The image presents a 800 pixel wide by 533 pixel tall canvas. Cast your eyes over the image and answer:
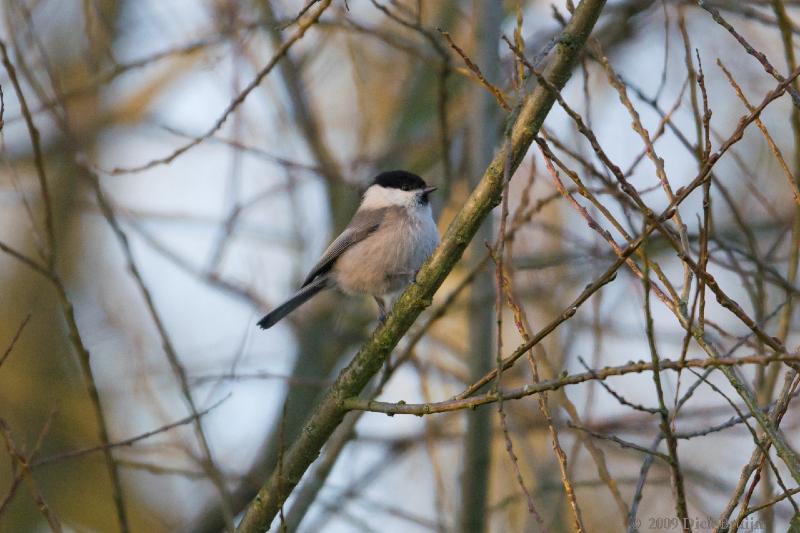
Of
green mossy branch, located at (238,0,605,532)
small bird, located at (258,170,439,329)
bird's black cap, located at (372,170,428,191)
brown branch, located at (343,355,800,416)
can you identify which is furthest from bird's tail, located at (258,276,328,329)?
brown branch, located at (343,355,800,416)

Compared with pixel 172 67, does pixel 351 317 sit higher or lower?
lower

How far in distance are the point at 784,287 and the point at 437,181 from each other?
356 cm

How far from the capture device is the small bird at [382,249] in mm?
4594

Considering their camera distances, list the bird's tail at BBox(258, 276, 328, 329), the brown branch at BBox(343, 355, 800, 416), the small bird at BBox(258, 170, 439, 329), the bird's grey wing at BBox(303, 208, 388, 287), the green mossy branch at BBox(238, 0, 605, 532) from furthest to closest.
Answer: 1. the bird's grey wing at BBox(303, 208, 388, 287)
2. the small bird at BBox(258, 170, 439, 329)
3. the bird's tail at BBox(258, 276, 328, 329)
4. the green mossy branch at BBox(238, 0, 605, 532)
5. the brown branch at BBox(343, 355, 800, 416)

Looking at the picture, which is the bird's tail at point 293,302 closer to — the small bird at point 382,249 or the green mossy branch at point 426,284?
the small bird at point 382,249

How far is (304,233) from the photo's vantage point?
6.15m

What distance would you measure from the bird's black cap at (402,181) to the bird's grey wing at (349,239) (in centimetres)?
18

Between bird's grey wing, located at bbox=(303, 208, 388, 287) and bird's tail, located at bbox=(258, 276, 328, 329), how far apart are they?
5 centimetres

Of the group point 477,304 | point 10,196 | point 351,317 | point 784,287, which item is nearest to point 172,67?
point 10,196

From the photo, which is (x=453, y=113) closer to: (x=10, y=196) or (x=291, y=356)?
(x=291, y=356)

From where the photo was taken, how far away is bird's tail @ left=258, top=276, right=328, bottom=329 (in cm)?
449

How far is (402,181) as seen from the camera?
16.1 ft

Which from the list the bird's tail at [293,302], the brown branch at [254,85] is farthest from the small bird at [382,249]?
the brown branch at [254,85]

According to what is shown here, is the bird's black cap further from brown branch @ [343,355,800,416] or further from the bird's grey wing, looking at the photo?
brown branch @ [343,355,800,416]
